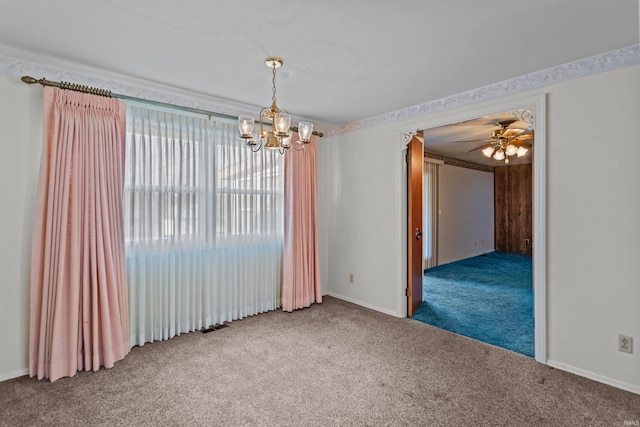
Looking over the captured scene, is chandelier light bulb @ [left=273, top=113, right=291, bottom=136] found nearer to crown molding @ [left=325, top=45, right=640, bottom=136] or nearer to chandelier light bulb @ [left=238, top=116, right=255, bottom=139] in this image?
chandelier light bulb @ [left=238, top=116, right=255, bottom=139]

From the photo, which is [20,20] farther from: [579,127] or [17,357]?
[579,127]

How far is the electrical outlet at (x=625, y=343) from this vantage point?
2.36 metres

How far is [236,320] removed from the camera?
3.76 metres

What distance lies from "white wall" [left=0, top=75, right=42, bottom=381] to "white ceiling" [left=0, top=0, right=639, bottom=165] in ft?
1.21

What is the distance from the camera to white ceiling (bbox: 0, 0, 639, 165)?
187 centimetres

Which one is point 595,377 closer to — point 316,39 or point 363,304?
point 363,304

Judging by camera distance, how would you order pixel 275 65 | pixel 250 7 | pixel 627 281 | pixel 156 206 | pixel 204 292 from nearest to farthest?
pixel 250 7 → pixel 627 281 → pixel 275 65 → pixel 156 206 → pixel 204 292

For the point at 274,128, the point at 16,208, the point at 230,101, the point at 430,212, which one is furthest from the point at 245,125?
the point at 430,212

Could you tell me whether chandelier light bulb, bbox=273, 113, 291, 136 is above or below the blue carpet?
above

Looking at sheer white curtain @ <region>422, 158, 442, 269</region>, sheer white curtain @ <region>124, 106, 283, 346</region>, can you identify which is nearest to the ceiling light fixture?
sheer white curtain @ <region>422, 158, 442, 269</region>

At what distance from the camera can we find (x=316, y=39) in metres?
2.21

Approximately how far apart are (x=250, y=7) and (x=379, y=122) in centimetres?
252

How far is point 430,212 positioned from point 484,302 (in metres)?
2.71

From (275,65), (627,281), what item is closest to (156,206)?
(275,65)
